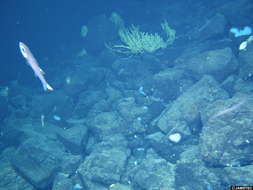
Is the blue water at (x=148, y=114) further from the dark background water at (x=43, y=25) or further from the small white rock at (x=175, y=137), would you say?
the dark background water at (x=43, y=25)

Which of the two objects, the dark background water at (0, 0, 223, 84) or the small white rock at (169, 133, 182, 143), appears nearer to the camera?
the small white rock at (169, 133, 182, 143)

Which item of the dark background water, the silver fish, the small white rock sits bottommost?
the silver fish

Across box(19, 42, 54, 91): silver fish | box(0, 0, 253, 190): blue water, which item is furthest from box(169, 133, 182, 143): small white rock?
box(19, 42, 54, 91): silver fish

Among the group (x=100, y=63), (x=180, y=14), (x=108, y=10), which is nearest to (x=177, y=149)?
(x=100, y=63)

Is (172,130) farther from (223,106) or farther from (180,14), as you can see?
(180,14)

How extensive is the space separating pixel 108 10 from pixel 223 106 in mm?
13540

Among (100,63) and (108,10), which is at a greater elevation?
(108,10)

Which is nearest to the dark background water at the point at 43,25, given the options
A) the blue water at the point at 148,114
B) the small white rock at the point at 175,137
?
the blue water at the point at 148,114

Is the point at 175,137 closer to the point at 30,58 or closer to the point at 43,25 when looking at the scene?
the point at 30,58

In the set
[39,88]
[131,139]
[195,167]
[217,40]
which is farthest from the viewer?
[39,88]

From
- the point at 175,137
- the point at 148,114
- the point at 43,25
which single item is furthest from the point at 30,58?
the point at 43,25

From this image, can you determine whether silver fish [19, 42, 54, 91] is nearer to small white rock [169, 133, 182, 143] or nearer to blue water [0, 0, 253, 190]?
blue water [0, 0, 253, 190]

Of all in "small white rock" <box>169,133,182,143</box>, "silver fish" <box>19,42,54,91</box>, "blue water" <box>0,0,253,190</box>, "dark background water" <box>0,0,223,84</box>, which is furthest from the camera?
"dark background water" <box>0,0,223,84</box>

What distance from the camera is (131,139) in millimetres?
8383
